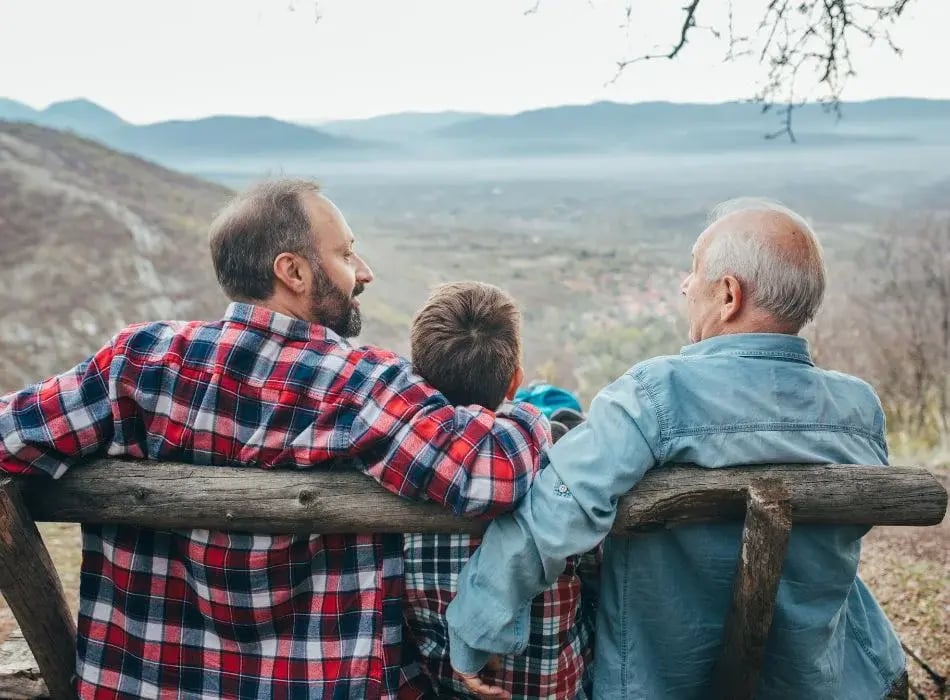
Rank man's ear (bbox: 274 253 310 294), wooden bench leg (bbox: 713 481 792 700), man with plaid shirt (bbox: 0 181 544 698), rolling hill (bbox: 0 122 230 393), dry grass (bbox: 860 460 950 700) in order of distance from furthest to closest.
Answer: rolling hill (bbox: 0 122 230 393) → dry grass (bbox: 860 460 950 700) → man's ear (bbox: 274 253 310 294) → man with plaid shirt (bbox: 0 181 544 698) → wooden bench leg (bbox: 713 481 792 700)

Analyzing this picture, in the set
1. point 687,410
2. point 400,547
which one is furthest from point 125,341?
point 687,410

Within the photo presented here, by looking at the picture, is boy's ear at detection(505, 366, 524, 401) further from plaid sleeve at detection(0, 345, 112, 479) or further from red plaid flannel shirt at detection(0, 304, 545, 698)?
plaid sleeve at detection(0, 345, 112, 479)

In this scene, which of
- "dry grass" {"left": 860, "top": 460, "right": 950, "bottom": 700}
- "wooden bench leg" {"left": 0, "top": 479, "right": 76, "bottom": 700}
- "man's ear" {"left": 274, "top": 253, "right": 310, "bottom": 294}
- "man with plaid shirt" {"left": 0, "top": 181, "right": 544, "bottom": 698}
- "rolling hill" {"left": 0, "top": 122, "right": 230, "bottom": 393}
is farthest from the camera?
"rolling hill" {"left": 0, "top": 122, "right": 230, "bottom": 393}

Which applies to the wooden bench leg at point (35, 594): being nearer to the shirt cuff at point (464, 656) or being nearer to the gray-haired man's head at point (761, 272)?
the shirt cuff at point (464, 656)

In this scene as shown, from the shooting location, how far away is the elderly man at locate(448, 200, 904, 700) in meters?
1.76

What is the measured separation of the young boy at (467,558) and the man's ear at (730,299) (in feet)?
1.70

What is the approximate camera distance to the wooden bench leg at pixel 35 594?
1934mm

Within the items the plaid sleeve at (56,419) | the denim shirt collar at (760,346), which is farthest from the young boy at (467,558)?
the plaid sleeve at (56,419)

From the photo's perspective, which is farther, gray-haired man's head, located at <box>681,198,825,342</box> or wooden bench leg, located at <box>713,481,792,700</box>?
gray-haired man's head, located at <box>681,198,825,342</box>

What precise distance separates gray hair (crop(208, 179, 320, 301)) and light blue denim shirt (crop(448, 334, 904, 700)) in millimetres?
873

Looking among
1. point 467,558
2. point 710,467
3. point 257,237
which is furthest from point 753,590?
point 257,237

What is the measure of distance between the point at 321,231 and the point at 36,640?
4.34 feet

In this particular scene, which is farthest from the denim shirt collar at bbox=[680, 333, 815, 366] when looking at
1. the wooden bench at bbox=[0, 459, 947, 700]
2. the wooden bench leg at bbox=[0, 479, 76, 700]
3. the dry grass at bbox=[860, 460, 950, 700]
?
the dry grass at bbox=[860, 460, 950, 700]

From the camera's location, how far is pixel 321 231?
214cm
